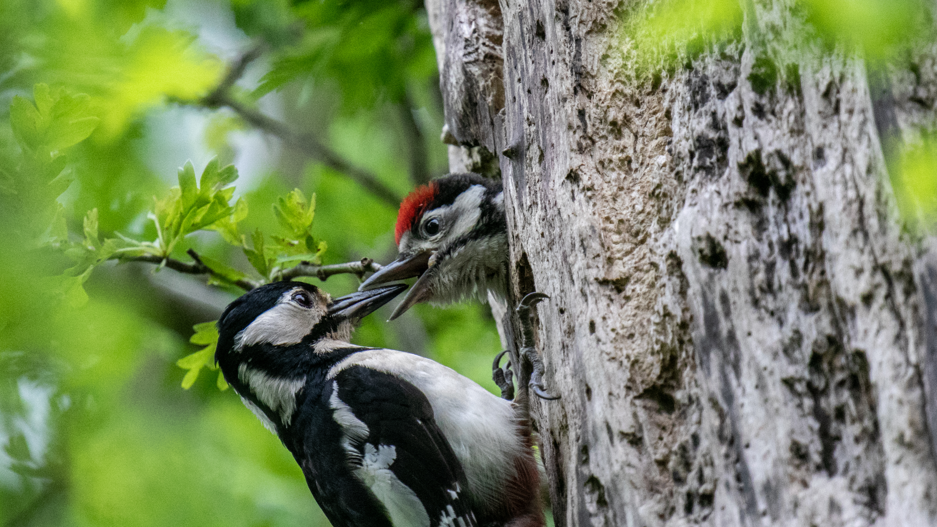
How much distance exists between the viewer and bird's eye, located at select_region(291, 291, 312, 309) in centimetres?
288

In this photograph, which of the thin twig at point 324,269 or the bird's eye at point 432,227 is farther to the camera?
the bird's eye at point 432,227

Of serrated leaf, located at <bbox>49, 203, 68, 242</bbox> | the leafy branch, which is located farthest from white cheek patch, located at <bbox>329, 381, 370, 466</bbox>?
serrated leaf, located at <bbox>49, 203, 68, 242</bbox>

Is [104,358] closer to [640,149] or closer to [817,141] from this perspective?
[640,149]

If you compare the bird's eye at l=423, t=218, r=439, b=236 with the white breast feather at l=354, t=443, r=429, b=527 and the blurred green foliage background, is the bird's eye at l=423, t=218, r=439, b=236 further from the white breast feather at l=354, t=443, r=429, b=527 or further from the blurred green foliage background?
the white breast feather at l=354, t=443, r=429, b=527

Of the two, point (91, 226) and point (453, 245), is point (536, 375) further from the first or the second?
point (91, 226)

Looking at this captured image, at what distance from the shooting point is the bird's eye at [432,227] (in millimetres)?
2875

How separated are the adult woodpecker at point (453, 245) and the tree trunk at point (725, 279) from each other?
511 millimetres

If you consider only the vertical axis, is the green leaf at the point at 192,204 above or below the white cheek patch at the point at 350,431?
above

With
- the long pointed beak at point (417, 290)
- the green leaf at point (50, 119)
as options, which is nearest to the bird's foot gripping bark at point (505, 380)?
the long pointed beak at point (417, 290)

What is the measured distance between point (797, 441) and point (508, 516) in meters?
1.26

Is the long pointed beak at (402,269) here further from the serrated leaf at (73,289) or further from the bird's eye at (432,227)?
the serrated leaf at (73,289)

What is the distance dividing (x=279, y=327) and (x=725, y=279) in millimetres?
1769

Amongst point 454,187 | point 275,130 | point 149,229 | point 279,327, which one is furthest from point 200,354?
point 275,130

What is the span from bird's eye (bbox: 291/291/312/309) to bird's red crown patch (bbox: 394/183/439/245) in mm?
445
